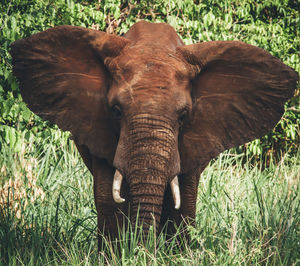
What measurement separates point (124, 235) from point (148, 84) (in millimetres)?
891

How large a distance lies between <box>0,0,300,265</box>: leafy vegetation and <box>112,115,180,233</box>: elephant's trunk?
0.62 feet

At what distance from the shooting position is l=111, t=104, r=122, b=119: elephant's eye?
3939 millimetres

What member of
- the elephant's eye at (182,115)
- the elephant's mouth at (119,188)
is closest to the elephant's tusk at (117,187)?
Result: the elephant's mouth at (119,188)

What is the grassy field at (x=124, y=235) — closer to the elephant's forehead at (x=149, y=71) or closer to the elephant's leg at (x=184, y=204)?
the elephant's leg at (x=184, y=204)

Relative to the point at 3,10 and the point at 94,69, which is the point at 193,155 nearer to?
the point at 94,69

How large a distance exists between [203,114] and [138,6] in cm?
423

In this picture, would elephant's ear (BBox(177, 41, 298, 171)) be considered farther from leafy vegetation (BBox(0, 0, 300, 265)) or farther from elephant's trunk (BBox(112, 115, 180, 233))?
elephant's trunk (BBox(112, 115, 180, 233))

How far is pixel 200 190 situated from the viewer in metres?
6.31

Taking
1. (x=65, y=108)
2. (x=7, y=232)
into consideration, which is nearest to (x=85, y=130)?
(x=65, y=108)

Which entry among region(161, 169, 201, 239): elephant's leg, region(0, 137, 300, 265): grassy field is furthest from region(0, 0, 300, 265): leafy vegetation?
region(161, 169, 201, 239): elephant's leg

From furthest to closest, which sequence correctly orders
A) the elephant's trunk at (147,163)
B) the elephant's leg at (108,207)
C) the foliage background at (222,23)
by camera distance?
1. the foliage background at (222,23)
2. the elephant's leg at (108,207)
3. the elephant's trunk at (147,163)

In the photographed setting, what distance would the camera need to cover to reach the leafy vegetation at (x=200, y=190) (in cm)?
400

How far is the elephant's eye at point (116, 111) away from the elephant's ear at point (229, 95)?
0.54m

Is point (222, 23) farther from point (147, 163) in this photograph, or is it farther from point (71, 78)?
point (147, 163)
